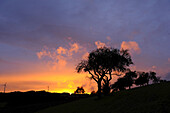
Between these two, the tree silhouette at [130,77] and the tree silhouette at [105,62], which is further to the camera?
the tree silhouette at [130,77]

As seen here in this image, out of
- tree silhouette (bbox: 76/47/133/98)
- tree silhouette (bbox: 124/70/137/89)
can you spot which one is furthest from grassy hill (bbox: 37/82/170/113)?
tree silhouette (bbox: 124/70/137/89)

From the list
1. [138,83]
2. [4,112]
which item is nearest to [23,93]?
[4,112]

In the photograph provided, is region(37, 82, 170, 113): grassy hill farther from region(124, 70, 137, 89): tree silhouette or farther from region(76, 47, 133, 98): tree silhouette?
region(124, 70, 137, 89): tree silhouette

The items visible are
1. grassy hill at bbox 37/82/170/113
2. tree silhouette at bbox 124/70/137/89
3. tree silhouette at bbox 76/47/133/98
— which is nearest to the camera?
grassy hill at bbox 37/82/170/113

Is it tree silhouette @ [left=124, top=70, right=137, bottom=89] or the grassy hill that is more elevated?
tree silhouette @ [left=124, top=70, right=137, bottom=89]

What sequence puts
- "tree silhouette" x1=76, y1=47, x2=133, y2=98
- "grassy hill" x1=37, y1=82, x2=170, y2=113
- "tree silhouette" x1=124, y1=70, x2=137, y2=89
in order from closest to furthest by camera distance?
"grassy hill" x1=37, y1=82, x2=170, y2=113
"tree silhouette" x1=76, y1=47, x2=133, y2=98
"tree silhouette" x1=124, y1=70, x2=137, y2=89

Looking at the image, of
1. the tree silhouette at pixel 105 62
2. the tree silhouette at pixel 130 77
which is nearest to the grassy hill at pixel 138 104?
the tree silhouette at pixel 105 62

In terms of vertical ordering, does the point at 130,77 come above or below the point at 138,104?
above

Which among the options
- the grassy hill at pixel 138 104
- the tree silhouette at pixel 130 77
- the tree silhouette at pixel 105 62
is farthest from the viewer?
the tree silhouette at pixel 130 77

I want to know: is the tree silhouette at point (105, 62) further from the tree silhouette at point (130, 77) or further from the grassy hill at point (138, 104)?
the tree silhouette at point (130, 77)

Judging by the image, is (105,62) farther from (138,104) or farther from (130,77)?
(130,77)

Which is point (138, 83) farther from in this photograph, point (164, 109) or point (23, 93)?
point (164, 109)

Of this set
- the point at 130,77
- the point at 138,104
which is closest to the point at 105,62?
the point at 138,104

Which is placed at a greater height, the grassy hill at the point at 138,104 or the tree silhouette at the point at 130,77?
the tree silhouette at the point at 130,77
